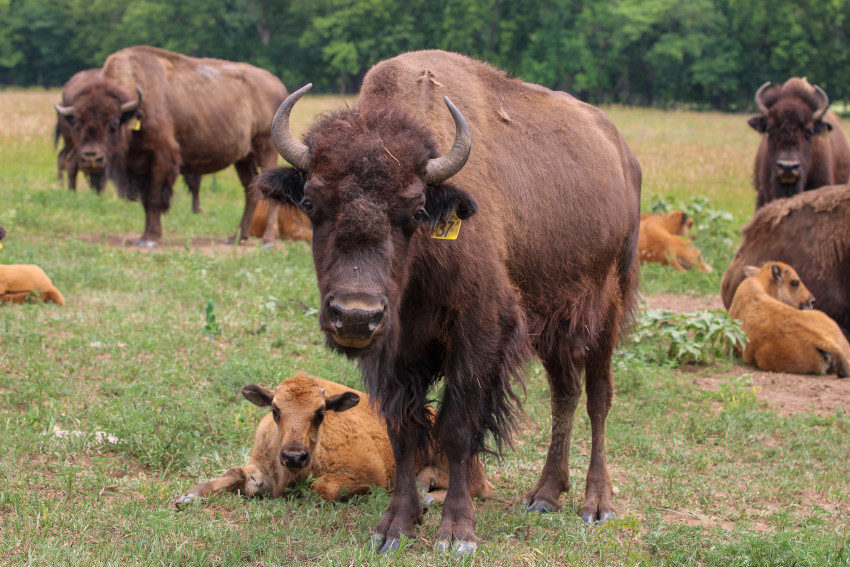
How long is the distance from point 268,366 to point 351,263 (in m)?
3.32

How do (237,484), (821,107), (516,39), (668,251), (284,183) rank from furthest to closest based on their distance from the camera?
(516,39) → (821,107) → (668,251) → (237,484) → (284,183)

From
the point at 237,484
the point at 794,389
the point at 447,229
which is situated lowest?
the point at 794,389

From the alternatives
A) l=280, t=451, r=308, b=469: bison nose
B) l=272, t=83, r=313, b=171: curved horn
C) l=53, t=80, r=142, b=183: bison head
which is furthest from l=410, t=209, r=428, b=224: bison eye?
l=53, t=80, r=142, b=183: bison head

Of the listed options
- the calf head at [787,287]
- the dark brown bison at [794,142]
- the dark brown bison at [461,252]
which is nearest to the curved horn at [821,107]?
the dark brown bison at [794,142]

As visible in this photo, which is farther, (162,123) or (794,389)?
(162,123)

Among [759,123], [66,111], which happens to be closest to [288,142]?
[66,111]

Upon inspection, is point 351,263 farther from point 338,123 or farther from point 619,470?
point 619,470

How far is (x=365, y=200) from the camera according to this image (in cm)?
376

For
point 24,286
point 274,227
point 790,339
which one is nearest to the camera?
point 790,339

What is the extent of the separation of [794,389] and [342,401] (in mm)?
4707

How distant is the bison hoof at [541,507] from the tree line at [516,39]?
60.3 meters

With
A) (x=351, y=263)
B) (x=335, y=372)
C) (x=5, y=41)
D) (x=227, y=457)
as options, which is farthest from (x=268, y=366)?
(x=5, y=41)

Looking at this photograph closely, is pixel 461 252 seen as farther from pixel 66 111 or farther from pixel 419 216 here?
pixel 66 111

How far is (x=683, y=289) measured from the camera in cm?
1130
